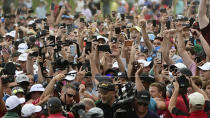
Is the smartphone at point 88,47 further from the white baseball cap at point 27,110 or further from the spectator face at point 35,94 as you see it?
the white baseball cap at point 27,110

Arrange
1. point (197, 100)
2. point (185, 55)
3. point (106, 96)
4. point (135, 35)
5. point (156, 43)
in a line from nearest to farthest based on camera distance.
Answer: point (197, 100)
point (106, 96)
point (185, 55)
point (156, 43)
point (135, 35)

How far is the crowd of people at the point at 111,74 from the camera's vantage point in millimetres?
8688

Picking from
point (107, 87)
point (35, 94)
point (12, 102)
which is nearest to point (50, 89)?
point (35, 94)

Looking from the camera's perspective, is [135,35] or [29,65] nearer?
[29,65]

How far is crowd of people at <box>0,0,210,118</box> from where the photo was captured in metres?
8.69

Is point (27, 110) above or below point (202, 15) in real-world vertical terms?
below

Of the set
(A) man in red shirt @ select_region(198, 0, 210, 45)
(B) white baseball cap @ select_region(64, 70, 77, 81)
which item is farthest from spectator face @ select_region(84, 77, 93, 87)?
(A) man in red shirt @ select_region(198, 0, 210, 45)

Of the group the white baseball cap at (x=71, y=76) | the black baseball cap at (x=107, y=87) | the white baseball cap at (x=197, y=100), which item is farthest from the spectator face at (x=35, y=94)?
the white baseball cap at (x=197, y=100)

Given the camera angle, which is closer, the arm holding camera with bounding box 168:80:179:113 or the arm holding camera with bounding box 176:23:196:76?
the arm holding camera with bounding box 168:80:179:113

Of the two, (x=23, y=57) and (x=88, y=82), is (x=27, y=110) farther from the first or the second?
(x=23, y=57)

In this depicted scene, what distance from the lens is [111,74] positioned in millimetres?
A: 11570

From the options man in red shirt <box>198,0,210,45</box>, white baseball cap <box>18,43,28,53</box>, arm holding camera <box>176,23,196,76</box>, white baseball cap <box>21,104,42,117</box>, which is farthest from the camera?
white baseball cap <box>18,43,28,53</box>

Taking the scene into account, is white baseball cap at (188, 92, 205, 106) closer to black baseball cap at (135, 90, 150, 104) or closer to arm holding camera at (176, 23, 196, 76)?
black baseball cap at (135, 90, 150, 104)

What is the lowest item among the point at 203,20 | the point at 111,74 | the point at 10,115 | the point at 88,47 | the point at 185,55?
the point at 10,115
